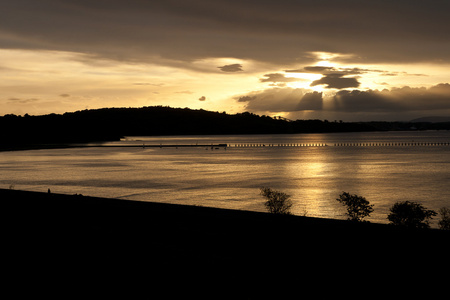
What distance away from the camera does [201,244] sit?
14422mm

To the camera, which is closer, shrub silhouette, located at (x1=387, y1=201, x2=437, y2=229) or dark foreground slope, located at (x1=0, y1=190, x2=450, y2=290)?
dark foreground slope, located at (x1=0, y1=190, x2=450, y2=290)

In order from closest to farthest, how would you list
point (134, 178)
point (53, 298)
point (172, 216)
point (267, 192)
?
point (53, 298)
point (172, 216)
point (267, 192)
point (134, 178)

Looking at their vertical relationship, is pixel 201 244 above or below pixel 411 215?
above

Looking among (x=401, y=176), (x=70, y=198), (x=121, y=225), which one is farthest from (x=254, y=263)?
(x=401, y=176)

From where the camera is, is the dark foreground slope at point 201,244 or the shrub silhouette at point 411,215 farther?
the shrub silhouette at point 411,215

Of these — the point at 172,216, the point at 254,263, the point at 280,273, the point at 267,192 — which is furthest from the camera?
the point at 267,192

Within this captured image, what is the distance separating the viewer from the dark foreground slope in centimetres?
1189

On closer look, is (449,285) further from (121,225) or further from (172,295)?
(121,225)

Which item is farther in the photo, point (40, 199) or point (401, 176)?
point (401, 176)

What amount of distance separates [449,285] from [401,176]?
8035cm

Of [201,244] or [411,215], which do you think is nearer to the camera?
[201,244]

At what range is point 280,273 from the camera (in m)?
11.5

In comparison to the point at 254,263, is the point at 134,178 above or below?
below

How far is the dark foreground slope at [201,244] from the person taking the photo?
11.9 meters
